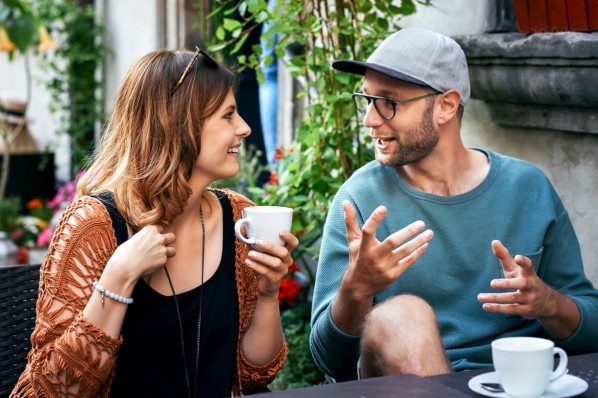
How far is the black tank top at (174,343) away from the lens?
2.52 m

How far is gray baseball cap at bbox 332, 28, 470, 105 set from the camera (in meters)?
2.83

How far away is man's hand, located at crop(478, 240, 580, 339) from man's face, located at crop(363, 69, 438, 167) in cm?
54

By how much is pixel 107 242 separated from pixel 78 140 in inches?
335

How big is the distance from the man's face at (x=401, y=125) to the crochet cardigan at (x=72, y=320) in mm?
810

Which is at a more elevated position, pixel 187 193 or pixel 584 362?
pixel 187 193

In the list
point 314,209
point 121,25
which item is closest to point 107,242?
point 314,209

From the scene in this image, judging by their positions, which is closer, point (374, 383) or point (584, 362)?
point (374, 383)

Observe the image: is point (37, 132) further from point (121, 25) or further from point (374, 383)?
point (374, 383)

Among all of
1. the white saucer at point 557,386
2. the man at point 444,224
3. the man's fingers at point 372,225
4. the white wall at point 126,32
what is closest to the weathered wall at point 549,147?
the man at point 444,224

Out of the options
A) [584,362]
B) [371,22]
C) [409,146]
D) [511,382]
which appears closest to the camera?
[511,382]

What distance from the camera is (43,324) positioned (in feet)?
7.79

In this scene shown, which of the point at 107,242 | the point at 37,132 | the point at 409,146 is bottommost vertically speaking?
the point at 37,132

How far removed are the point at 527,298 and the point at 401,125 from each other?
692mm

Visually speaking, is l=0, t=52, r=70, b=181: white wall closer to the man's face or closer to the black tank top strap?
the man's face
